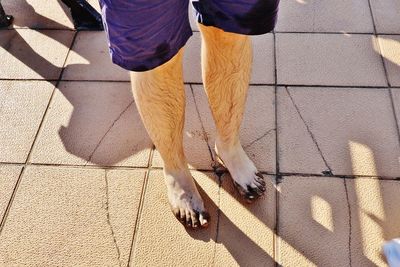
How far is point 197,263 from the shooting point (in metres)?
1.40

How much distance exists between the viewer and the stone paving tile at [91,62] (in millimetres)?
1976

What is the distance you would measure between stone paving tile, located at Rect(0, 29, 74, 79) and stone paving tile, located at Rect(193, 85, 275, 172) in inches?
27.0

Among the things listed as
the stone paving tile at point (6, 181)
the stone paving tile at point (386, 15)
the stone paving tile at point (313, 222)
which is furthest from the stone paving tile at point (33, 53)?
the stone paving tile at point (386, 15)

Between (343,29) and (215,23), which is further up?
(215,23)

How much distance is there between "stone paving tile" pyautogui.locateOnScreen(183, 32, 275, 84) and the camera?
75.1 inches

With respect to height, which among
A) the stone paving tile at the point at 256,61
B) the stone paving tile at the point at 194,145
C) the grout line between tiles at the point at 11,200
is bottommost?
the grout line between tiles at the point at 11,200

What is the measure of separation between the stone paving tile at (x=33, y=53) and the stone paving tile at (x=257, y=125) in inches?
27.0

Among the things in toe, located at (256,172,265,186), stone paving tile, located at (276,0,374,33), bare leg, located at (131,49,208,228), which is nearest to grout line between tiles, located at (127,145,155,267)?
bare leg, located at (131,49,208,228)

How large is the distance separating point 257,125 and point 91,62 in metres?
0.84

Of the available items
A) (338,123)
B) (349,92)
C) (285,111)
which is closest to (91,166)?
(285,111)

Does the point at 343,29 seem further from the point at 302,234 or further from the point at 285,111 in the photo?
the point at 302,234

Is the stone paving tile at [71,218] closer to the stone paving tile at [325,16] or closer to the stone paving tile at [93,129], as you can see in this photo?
the stone paving tile at [93,129]

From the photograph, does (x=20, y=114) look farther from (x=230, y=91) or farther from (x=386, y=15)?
(x=386, y=15)

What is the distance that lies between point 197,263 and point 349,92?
0.95 m
